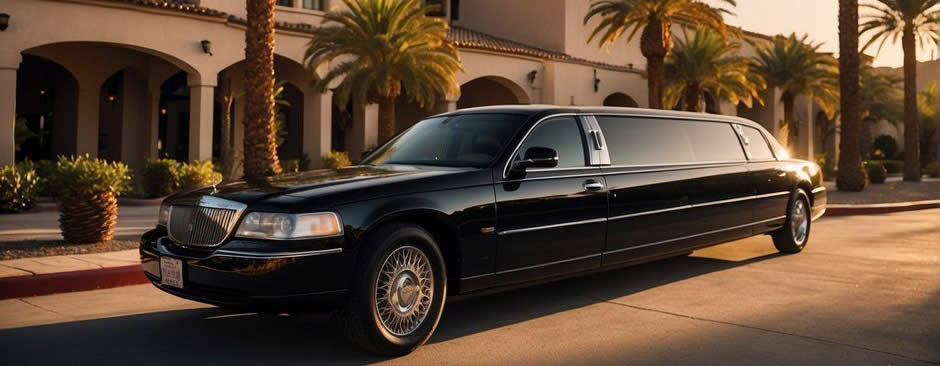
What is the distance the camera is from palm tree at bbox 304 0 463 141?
1972 cm

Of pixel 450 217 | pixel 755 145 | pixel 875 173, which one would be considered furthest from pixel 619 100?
pixel 450 217

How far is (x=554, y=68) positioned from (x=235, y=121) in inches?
440

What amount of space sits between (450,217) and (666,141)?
10.5 feet

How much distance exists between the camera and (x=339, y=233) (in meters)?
4.80

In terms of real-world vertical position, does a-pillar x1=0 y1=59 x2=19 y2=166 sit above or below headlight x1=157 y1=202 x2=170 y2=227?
above

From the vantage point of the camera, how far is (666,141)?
7.76 m

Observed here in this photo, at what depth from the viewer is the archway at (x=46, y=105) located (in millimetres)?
23375

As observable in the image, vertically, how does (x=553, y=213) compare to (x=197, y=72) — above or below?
below

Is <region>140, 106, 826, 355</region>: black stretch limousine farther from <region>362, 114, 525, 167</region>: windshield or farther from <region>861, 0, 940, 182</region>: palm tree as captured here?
<region>861, 0, 940, 182</region>: palm tree

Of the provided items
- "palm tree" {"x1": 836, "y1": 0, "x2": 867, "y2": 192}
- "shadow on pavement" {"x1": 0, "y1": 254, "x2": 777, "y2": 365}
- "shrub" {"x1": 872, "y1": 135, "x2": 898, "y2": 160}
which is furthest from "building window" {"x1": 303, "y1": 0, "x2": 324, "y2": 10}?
"shrub" {"x1": 872, "y1": 135, "x2": 898, "y2": 160}

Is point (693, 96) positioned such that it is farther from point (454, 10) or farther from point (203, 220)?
point (203, 220)

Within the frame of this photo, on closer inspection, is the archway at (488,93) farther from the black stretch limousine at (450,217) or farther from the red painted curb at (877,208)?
the black stretch limousine at (450,217)

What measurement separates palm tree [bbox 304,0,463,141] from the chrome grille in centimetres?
1450

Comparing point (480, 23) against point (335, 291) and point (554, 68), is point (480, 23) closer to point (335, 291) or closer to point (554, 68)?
point (554, 68)
